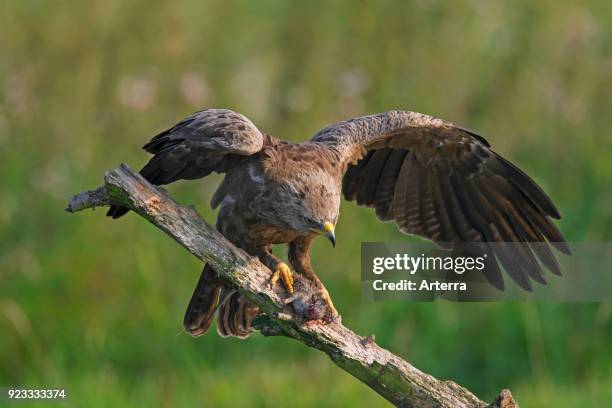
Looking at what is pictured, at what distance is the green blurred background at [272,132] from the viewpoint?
8.70 meters

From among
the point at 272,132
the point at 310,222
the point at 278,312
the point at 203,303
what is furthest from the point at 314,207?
the point at 272,132

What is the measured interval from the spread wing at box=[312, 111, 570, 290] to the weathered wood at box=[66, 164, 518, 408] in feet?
4.18

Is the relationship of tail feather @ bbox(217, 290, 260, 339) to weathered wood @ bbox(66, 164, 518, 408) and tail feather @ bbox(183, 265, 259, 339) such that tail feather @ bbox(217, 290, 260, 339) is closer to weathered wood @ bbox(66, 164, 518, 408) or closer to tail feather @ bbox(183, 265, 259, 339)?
tail feather @ bbox(183, 265, 259, 339)

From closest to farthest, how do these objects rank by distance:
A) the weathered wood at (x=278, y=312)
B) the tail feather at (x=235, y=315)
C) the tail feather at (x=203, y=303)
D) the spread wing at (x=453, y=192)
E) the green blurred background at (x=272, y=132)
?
the weathered wood at (x=278, y=312) → the tail feather at (x=203, y=303) → the tail feather at (x=235, y=315) → the spread wing at (x=453, y=192) → the green blurred background at (x=272, y=132)

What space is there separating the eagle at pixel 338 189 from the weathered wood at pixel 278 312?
0.14 meters

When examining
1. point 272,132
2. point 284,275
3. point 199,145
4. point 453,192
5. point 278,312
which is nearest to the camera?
point 278,312

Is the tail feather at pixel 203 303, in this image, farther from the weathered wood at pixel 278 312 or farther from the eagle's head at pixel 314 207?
the weathered wood at pixel 278 312

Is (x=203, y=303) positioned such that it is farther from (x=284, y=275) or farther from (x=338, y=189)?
(x=338, y=189)

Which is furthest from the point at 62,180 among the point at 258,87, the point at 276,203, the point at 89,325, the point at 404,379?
Answer: the point at 404,379

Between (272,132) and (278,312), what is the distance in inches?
170

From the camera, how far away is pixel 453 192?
7.30m

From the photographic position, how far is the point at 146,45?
9.76m

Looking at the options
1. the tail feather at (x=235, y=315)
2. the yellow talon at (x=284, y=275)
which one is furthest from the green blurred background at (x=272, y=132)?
the yellow talon at (x=284, y=275)

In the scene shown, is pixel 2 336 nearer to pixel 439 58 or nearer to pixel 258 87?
pixel 258 87
